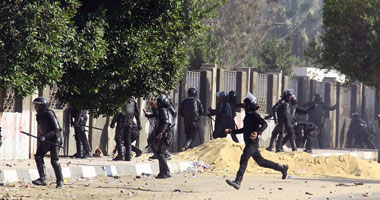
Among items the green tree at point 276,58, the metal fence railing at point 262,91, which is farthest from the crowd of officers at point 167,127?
the green tree at point 276,58

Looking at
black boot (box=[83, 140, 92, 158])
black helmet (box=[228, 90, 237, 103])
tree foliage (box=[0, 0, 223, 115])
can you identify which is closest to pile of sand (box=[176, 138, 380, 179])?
black boot (box=[83, 140, 92, 158])

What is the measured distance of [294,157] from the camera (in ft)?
69.4

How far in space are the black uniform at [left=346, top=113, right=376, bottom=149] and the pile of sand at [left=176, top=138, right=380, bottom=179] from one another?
A: 50.9 ft

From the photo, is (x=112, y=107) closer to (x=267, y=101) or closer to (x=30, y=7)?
(x=30, y=7)

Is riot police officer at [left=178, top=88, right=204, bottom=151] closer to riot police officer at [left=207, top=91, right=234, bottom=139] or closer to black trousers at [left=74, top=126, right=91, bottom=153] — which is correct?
riot police officer at [left=207, top=91, right=234, bottom=139]

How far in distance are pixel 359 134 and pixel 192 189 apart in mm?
23484

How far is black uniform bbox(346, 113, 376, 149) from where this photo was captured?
1441 inches

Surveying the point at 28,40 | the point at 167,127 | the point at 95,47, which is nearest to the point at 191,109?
the point at 167,127

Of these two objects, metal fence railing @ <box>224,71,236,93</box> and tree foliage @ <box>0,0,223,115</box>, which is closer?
tree foliage @ <box>0,0,223,115</box>

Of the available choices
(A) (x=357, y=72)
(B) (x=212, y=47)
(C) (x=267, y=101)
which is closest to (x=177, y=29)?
(A) (x=357, y=72)

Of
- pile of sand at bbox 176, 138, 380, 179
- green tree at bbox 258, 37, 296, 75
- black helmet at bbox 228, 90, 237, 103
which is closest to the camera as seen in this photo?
pile of sand at bbox 176, 138, 380, 179

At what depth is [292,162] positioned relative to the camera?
2081cm

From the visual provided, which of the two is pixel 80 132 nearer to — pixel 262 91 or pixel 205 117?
pixel 205 117

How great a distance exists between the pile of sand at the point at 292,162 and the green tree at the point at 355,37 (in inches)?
249
